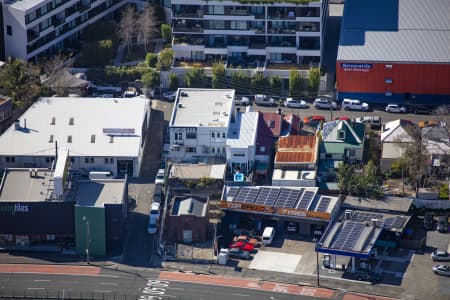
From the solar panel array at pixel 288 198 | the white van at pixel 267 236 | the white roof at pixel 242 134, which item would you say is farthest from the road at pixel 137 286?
the white roof at pixel 242 134

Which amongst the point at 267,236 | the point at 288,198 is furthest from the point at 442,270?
the point at 288,198

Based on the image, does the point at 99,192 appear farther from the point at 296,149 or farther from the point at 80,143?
the point at 296,149

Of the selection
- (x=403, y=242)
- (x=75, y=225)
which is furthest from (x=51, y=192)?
(x=403, y=242)

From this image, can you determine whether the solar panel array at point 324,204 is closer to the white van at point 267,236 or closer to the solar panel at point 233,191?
the white van at point 267,236

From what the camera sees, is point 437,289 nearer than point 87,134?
Yes

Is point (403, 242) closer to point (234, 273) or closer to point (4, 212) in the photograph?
point (234, 273)
